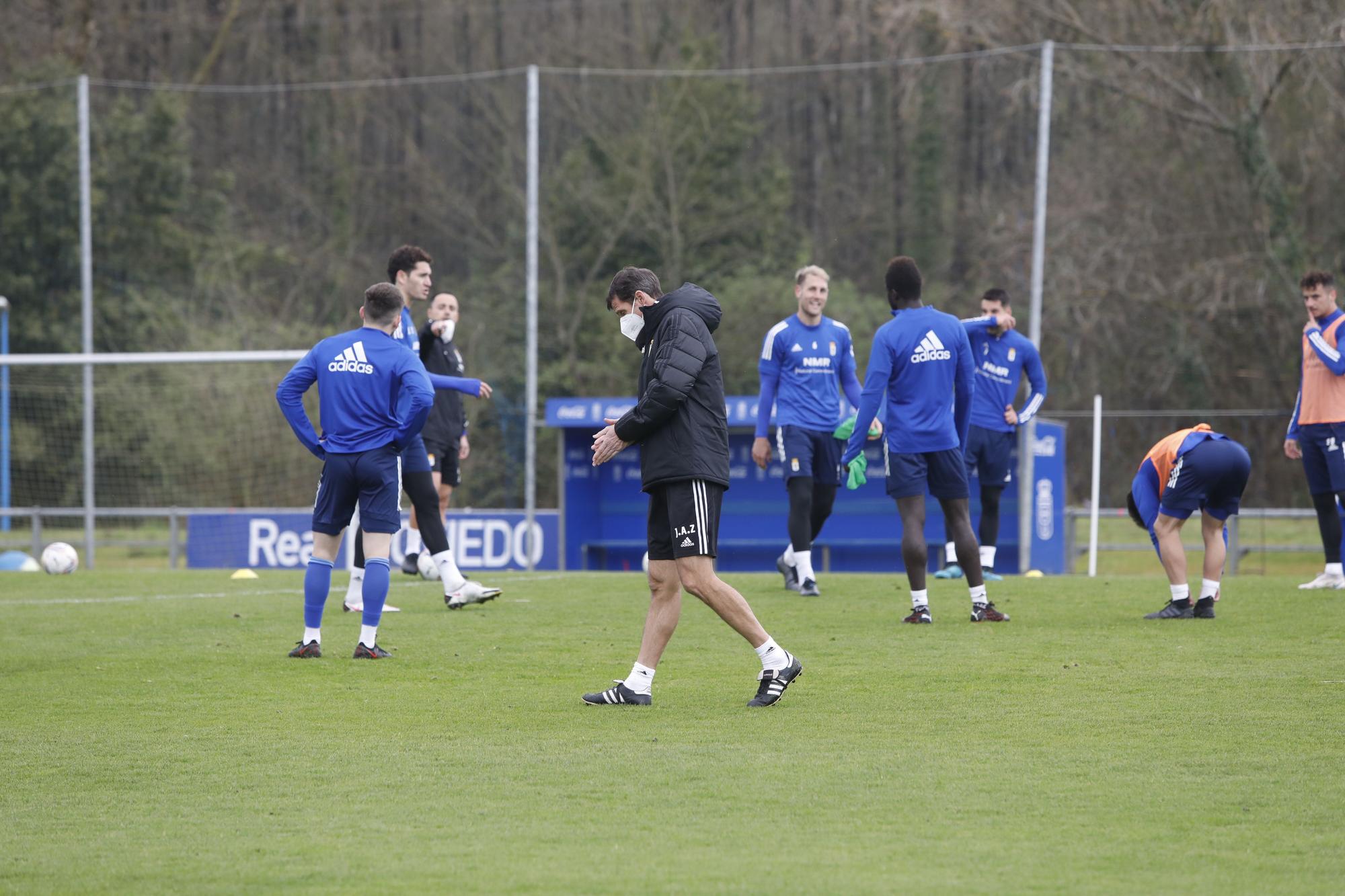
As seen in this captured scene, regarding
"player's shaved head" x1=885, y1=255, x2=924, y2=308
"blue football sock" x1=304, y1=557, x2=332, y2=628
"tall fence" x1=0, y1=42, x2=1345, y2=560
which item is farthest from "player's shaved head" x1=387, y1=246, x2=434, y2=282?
"tall fence" x1=0, y1=42, x2=1345, y2=560

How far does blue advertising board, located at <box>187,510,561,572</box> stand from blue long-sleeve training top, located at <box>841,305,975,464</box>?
31.6 ft

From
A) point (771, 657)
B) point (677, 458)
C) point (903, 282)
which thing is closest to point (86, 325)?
point (903, 282)

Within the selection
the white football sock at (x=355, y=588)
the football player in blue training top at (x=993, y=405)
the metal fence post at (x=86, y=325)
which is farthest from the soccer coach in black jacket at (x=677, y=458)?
the metal fence post at (x=86, y=325)

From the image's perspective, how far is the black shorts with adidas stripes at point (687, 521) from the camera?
6.82m

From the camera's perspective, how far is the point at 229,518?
792 inches

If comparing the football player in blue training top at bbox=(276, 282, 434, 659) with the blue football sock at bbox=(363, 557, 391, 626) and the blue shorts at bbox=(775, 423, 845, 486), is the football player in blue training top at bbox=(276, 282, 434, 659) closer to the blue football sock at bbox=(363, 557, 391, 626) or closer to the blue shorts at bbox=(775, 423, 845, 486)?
the blue football sock at bbox=(363, 557, 391, 626)

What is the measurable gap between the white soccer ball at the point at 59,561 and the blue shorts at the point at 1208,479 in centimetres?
1016

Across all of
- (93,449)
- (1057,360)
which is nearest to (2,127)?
(93,449)

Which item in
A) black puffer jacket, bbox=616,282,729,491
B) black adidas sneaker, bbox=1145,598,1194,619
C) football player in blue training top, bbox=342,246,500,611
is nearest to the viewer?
black puffer jacket, bbox=616,282,729,491

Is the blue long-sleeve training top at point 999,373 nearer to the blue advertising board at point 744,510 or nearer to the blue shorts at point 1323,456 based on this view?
the blue shorts at point 1323,456

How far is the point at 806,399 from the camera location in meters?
11.5

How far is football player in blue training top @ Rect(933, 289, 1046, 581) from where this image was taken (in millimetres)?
12578

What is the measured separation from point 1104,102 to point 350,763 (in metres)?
Answer: 21.8

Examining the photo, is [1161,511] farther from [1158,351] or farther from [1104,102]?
[1104,102]
